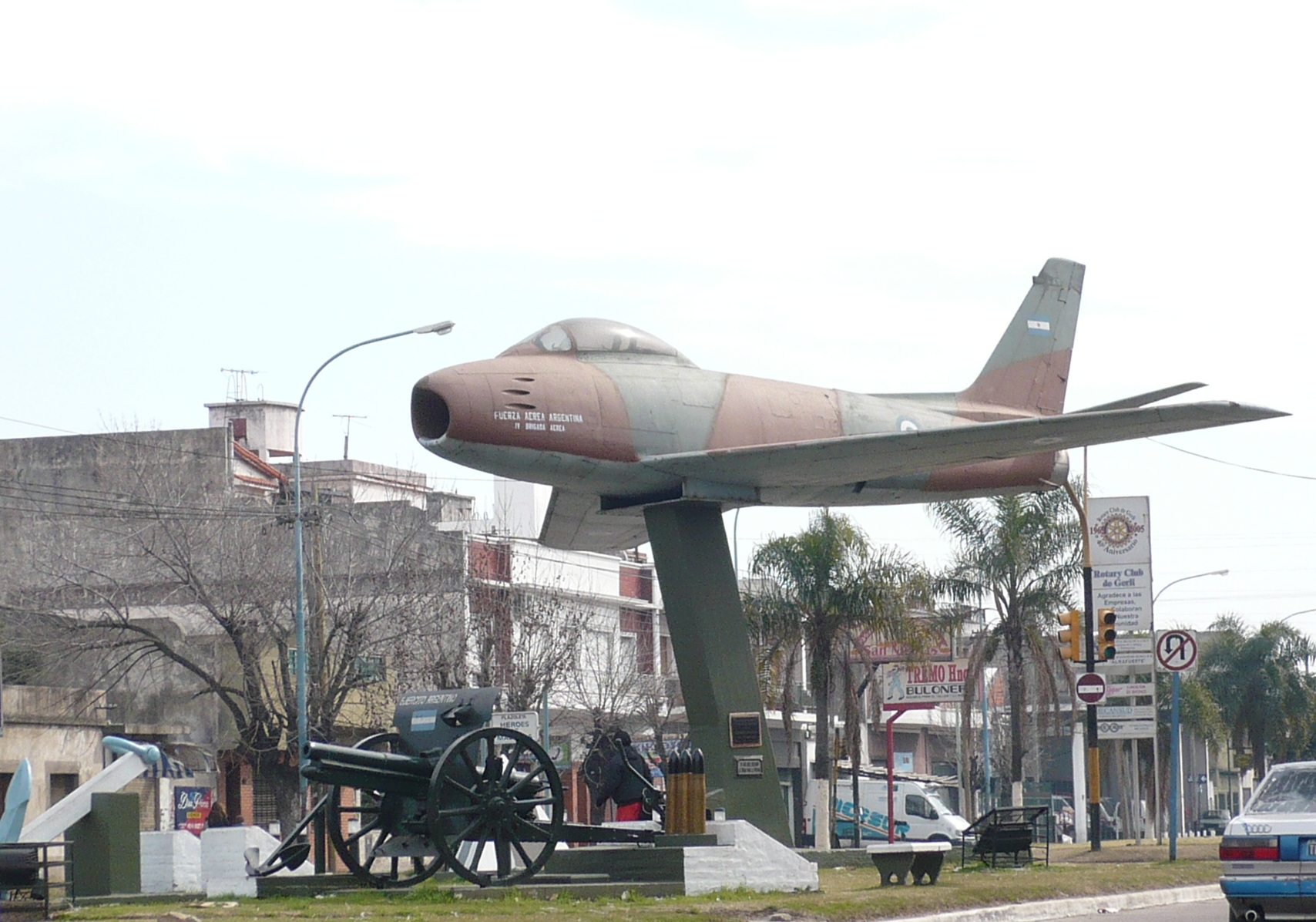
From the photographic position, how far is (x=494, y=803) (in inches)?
647

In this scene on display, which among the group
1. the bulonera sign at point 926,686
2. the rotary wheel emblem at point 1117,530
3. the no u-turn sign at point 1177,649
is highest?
the rotary wheel emblem at point 1117,530

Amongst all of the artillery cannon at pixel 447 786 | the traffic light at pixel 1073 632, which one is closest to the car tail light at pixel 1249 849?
the artillery cannon at pixel 447 786

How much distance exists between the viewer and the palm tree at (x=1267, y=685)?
79.3 m

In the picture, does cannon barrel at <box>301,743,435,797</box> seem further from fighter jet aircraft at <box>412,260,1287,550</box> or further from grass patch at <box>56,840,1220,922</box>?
fighter jet aircraft at <box>412,260,1287,550</box>

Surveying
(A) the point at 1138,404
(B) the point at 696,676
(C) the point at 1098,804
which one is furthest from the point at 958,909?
(C) the point at 1098,804

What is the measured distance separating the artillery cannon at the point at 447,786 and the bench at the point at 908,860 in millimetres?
3799

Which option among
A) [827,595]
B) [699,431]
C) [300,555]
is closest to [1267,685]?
[827,595]

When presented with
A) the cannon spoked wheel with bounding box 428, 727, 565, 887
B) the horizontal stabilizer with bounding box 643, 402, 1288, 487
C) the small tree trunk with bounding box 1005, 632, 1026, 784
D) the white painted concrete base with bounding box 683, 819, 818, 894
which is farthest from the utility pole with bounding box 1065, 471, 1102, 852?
the cannon spoked wheel with bounding box 428, 727, 565, 887

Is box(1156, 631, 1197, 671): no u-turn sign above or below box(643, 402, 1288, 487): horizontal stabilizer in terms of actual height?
below

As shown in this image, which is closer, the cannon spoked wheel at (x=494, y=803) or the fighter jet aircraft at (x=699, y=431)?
the cannon spoked wheel at (x=494, y=803)

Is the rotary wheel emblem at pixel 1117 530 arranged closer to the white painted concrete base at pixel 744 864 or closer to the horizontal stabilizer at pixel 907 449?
the horizontal stabilizer at pixel 907 449

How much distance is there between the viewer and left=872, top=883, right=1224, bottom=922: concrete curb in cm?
1642

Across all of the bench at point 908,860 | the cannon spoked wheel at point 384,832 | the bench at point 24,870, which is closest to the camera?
the bench at point 24,870

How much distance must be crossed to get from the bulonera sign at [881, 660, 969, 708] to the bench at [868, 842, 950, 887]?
12136mm
